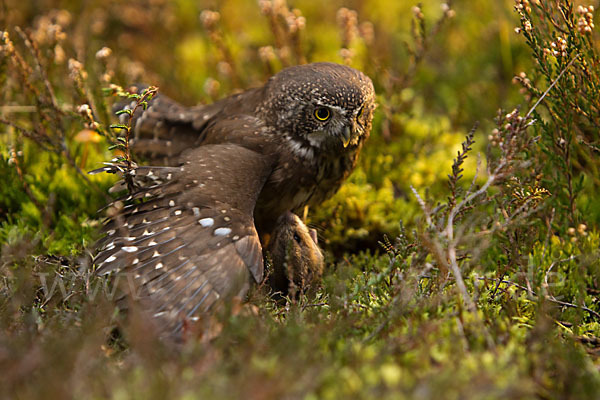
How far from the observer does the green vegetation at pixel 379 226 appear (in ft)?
6.97

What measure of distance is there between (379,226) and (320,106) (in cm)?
116

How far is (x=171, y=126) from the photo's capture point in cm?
436

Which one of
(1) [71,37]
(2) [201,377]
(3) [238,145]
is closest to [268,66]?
(3) [238,145]

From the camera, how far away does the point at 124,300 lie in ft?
9.71

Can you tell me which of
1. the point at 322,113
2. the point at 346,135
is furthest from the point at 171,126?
the point at 346,135

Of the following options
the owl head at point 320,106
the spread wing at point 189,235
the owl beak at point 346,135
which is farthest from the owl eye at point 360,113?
the spread wing at point 189,235

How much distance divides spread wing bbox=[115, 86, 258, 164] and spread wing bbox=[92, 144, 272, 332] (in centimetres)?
53

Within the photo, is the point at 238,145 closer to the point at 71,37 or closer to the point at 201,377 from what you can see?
the point at 201,377

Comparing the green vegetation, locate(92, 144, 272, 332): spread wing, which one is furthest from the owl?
the green vegetation

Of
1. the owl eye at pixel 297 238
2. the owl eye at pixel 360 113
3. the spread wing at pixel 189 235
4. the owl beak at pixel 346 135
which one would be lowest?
the owl eye at pixel 297 238

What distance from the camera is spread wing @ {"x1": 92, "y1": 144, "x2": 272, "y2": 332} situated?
2.94 m

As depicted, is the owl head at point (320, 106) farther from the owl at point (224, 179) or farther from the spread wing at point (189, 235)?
the spread wing at point (189, 235)

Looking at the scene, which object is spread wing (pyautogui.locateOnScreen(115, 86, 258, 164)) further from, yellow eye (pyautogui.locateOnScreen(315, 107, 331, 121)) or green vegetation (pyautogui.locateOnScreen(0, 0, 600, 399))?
yellow eye (pyautogui.locateOnScreen(315, 107, 331, 121))

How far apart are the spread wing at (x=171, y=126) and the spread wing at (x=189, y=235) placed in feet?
1.75
